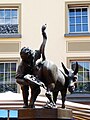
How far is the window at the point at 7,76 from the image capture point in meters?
16.3

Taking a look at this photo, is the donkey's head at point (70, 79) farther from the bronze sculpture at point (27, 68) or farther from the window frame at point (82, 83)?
the window frame at point (82, 83)

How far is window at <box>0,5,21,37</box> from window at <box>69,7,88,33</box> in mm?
2233

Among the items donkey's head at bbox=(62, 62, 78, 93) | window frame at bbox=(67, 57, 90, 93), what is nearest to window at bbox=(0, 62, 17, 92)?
window frame at bbox=(67, 57, 90, 93)

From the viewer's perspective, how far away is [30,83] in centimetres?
452

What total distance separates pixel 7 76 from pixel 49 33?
248 centimetres

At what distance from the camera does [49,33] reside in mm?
16562

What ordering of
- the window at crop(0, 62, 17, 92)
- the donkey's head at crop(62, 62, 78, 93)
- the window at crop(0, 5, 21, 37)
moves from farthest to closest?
the window at crop(0, 5, 21, 37) < the window at crop(0, 62, 17, 92) < the donkey's head at crop(62, 62, 78, 93)

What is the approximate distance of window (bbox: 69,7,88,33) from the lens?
Result: 16.8 meters

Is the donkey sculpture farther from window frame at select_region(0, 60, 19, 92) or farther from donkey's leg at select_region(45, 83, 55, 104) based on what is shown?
window frame at select_region(0, 60, 19, 92)

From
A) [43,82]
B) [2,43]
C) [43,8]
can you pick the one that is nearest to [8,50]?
[2,43]

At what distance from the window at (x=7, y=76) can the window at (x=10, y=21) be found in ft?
4.06

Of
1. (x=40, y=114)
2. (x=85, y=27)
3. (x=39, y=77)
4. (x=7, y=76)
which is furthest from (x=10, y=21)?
(x=40, y=114)

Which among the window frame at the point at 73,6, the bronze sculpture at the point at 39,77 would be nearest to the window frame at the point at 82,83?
the window frame at the point at 73,6

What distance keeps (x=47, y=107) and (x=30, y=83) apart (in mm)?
330
